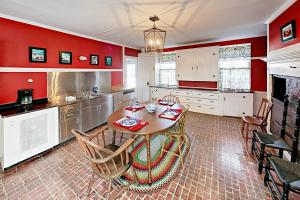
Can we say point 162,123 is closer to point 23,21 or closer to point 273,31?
point 273,31

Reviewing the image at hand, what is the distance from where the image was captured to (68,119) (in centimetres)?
335

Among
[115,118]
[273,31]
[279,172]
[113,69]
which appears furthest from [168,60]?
[279,172]

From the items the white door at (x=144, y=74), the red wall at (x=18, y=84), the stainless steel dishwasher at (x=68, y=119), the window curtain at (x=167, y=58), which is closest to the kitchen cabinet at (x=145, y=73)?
the white door at (x=144, y=74)

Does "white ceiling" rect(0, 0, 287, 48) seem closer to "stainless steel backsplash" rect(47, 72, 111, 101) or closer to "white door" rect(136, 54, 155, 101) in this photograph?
"stainless steel backsplash" rect(47, 72, 111, 101)

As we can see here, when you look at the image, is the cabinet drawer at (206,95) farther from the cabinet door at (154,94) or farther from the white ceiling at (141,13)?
the white ceiling at (141,13)

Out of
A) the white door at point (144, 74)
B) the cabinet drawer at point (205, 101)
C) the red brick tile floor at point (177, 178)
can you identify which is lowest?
the red brick tile floor at point (177, 178)

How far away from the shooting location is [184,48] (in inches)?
235

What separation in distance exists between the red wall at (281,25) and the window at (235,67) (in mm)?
1711

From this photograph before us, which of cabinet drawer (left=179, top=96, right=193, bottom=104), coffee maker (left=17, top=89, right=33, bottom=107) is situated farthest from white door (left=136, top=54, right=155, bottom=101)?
coffee maker (left=17, top=89, right=33, bottom=107)

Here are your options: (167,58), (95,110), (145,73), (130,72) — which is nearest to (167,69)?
(167,58)

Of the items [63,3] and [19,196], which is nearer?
[19,196]

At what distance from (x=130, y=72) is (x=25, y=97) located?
4.07m

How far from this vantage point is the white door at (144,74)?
21.4 feet

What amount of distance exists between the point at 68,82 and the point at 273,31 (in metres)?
4.72
